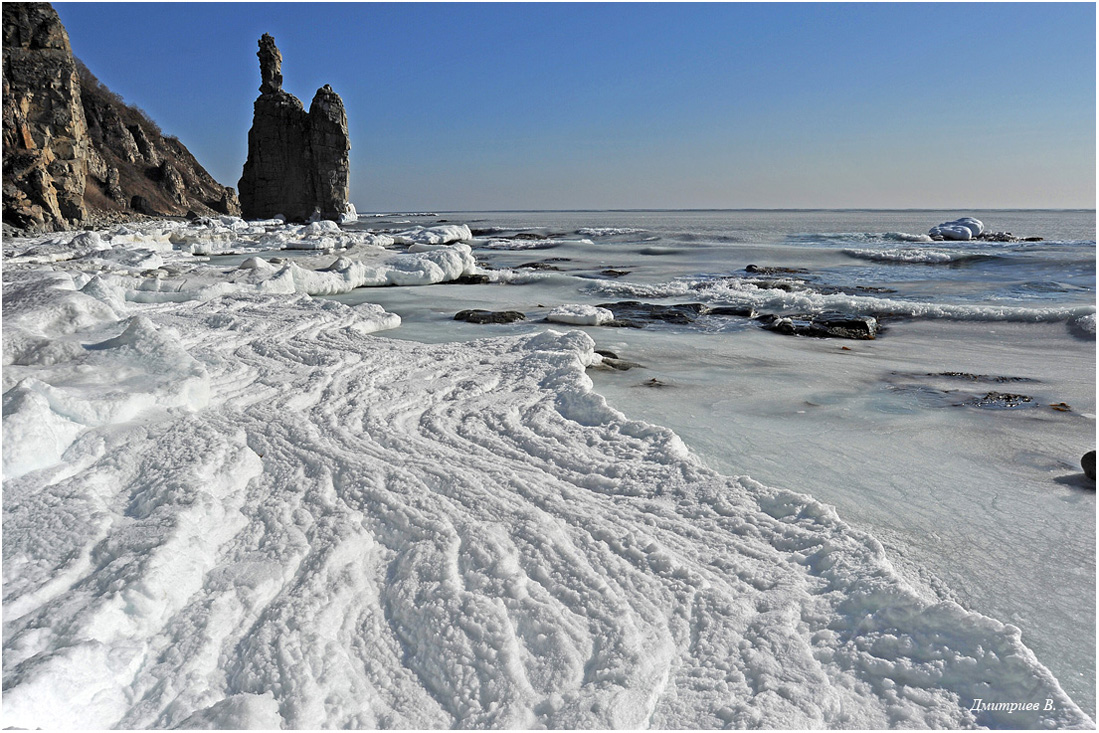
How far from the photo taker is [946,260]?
1816 cm

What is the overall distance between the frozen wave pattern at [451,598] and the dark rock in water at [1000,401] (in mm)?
2513

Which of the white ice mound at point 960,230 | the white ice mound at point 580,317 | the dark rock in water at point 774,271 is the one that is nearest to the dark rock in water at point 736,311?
the white ice mound at point 580,317

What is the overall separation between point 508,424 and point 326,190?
3903 centimetres

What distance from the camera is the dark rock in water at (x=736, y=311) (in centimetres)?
822

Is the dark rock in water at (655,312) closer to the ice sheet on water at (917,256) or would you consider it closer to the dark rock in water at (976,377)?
the dark rock in water at (976,377)

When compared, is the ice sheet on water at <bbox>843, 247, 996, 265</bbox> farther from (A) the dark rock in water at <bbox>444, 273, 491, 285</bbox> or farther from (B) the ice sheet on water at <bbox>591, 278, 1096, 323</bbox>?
(A) the dark rock in water at <bbox>444, 273, 491, 285</bbox>

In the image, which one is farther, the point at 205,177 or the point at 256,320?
the point at 205,177

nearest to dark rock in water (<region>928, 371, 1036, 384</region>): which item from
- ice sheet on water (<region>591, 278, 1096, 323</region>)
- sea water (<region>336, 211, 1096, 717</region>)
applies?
sea water (<region>336, 211, 1096, 717</region>)

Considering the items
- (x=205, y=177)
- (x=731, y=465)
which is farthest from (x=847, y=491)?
(x=205, y=177)

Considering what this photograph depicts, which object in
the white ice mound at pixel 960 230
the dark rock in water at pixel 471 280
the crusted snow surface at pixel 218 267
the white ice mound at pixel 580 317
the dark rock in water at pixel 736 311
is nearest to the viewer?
the white ice mound at pixel 580 317

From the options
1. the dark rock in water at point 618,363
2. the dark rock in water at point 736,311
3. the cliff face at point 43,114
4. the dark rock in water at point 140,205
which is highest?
the cliff face at point 43,114

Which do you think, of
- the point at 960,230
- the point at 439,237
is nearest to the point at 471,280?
the point at 439,237

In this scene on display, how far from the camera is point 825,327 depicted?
23.6ft

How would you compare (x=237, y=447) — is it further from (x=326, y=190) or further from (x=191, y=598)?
(x=326, y=190)
